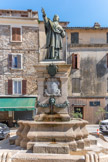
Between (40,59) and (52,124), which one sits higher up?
(40,59)

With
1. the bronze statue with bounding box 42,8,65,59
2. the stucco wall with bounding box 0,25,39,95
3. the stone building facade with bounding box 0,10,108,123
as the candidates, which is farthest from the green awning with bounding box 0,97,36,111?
the bronze statue with bounding box 42,8,65,59

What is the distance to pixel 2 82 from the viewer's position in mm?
21672

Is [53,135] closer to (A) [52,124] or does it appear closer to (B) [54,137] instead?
(B) [54,137]

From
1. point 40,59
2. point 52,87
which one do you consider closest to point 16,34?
point 40,59

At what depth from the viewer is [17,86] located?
857 inches

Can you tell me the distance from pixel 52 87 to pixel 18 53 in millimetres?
15230

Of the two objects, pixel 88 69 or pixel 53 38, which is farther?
pixel 88 69

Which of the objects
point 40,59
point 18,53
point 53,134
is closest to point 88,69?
point 40,59

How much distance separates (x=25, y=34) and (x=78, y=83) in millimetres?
9079

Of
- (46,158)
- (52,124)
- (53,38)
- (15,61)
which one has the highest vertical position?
(15,61)

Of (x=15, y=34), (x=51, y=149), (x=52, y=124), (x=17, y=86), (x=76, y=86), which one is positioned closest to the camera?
(x=51, y=149)

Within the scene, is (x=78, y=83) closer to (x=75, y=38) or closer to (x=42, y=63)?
(x=75, y=38)

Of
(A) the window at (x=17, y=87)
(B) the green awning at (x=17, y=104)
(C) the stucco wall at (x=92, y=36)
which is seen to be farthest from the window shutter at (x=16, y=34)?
(B) the green awning at (x=17, y=104)

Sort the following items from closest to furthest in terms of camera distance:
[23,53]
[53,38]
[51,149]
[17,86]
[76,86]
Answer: [51,149], [53,38], [17,86], [23,53], [76,86]
